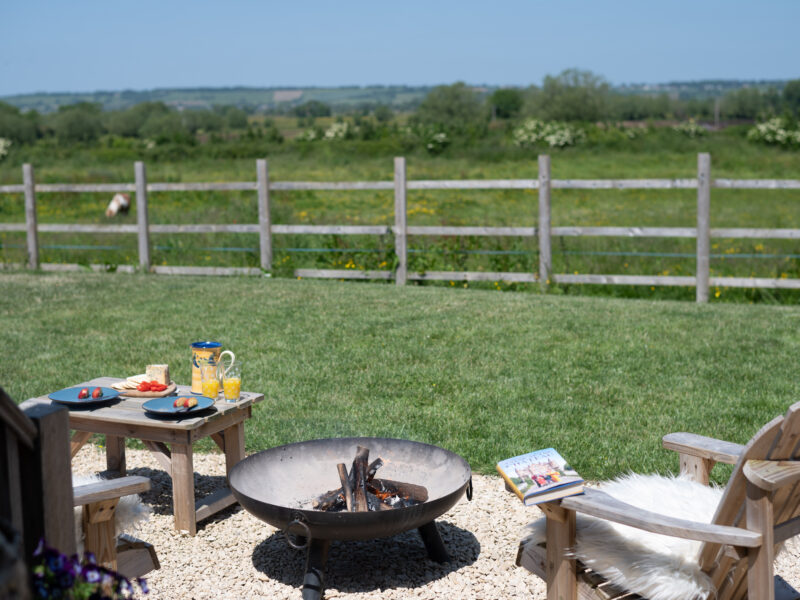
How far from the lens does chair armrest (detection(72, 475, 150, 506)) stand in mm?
2584

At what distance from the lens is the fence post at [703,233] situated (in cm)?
927

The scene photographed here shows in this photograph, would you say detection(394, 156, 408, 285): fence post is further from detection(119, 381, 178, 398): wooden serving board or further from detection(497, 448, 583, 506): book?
detection(497, 448, 583, 506): book

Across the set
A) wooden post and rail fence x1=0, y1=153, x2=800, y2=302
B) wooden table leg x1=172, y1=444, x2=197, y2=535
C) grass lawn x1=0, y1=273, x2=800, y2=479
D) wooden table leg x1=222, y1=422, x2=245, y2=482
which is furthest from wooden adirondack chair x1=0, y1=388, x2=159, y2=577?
wooden post and rail fence x1=0, y1=153, x2=800, y2=302

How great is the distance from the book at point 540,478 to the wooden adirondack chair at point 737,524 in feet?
0.13

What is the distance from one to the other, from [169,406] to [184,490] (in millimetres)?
384

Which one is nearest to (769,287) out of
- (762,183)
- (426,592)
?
(762,183)

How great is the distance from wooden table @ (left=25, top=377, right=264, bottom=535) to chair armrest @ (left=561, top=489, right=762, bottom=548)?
185cm

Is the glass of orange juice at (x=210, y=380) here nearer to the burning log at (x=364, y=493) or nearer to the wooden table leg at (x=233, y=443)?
the wooden table leg at (x=233, y=443)

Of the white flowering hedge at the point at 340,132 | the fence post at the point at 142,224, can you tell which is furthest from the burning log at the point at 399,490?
the white flowering hedge at the point at 340,132

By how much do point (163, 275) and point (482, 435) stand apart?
7.15 m

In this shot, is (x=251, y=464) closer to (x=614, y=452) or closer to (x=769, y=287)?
(x=614, y=452)

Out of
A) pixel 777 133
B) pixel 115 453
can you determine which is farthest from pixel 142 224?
pixel 777 133

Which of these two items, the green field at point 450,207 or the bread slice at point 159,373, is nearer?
the bread slice at point 159,373

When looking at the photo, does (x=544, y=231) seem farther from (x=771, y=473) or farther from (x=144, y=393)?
(x=771, y=473)
